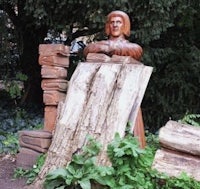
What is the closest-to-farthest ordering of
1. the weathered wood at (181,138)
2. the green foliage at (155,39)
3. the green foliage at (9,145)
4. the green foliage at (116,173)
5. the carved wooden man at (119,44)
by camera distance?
the green foliage at (116,173) → the weathered wood at (181,138) → the carved wooden man at (119,44) → the green foliage at (9,145) → the green foliage at (155,39)

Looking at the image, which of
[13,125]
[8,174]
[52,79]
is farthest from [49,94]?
[13,125]

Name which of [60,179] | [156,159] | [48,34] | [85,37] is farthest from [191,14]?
[60,179]

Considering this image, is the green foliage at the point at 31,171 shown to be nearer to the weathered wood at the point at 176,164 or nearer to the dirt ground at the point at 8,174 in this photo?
the dirt ground at the point at 8,174

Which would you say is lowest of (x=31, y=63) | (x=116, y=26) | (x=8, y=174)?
(x=8, y=174)

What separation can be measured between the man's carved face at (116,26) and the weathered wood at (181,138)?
111 centimetres

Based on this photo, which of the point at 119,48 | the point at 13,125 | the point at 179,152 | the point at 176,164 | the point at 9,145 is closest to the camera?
the point at 176,164

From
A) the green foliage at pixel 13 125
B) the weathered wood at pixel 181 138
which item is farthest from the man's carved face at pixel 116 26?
the green foliage at pixel 13 125

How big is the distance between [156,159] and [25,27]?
435 centimetres

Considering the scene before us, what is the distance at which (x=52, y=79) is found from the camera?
4.25m

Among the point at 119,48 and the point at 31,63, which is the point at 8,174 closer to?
the point at 119,48

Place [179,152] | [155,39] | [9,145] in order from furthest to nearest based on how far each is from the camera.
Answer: [155,39] < [9,145] < [179,152]

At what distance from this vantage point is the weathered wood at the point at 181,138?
3.52 m

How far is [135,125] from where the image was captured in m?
3.98

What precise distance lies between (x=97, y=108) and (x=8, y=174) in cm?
115
